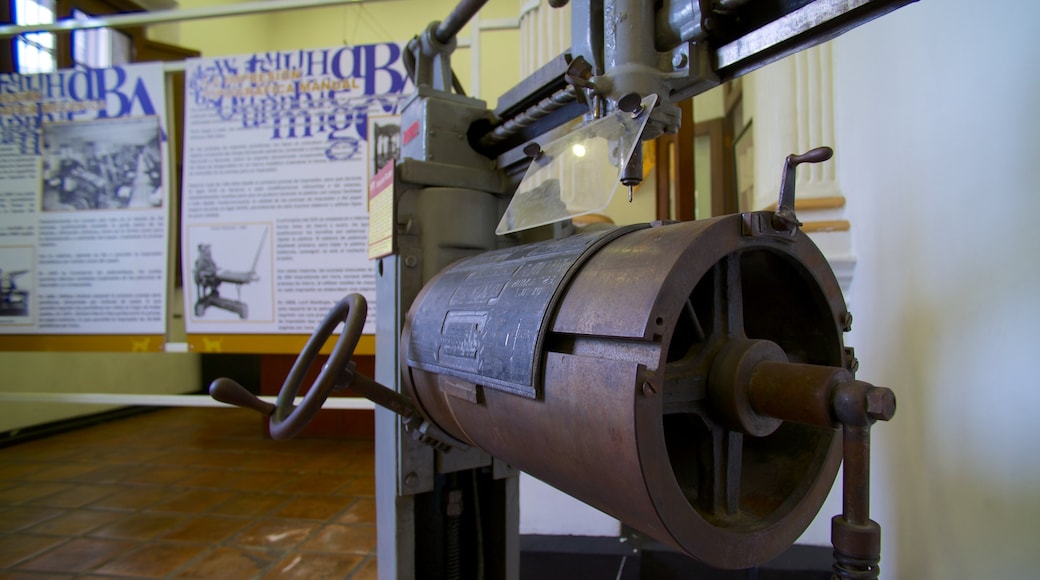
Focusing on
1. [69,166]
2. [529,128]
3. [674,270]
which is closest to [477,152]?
[529,128]

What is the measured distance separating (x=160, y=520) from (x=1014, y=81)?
2444mm

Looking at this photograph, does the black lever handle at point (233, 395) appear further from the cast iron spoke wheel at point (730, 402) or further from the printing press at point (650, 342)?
the cast iron spoke wheel at point (730, 402)

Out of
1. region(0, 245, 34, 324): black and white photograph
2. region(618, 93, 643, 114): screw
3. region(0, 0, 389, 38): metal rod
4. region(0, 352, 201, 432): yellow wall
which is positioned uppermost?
region(0, 0, 389, 38): metal rod

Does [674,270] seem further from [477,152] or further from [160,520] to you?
[160,520]

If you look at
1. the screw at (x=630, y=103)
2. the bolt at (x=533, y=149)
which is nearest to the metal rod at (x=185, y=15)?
the bolt at (x=533, y=149)

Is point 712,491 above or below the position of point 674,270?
below

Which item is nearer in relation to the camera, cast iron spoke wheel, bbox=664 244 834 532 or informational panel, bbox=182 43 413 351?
cast iron spoke wheel, bbox=664 244 834 532

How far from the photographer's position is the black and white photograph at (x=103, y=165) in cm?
212

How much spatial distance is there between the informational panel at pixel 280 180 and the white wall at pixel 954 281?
166 centimetres

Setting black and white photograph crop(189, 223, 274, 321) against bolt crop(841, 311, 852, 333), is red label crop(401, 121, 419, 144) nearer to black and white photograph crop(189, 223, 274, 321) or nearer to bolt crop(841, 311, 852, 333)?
bolt crop(841, 311, 852, 333)

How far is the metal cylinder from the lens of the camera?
42 centimetres

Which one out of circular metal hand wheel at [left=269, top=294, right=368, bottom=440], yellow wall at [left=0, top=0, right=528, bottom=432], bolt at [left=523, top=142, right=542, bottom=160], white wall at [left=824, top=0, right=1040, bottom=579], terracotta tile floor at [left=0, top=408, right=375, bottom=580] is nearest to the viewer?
white wall at [left=824, top=0, right=1040, bottom=579]

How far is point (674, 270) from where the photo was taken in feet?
1.40

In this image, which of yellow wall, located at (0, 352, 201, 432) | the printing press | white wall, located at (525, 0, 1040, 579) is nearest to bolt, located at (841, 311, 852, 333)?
the printing press
